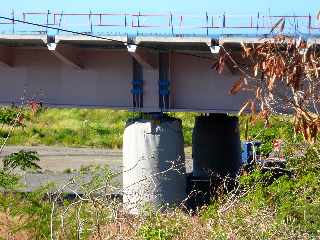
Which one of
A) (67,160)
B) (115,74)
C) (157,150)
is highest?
(115,74)

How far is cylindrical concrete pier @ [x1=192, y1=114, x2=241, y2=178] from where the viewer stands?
98.5ft

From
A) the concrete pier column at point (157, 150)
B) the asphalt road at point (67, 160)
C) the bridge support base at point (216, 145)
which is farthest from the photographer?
the asphalt road at point (67, 160)

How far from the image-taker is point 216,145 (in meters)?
30.4

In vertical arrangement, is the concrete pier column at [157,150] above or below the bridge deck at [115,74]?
below

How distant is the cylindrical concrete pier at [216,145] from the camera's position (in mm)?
30016

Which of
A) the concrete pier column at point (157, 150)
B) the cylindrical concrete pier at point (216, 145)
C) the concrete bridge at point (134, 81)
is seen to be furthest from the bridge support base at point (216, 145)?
the concrete bridge at point (134, 81)

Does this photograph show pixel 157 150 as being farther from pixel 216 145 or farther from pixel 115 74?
pixel 216 145

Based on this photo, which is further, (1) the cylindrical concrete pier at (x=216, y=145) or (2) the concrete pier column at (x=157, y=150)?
(1) the cylindrical concrete pier at (x=216, y=145)

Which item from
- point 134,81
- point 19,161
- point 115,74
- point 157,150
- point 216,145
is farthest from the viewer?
point 216,145

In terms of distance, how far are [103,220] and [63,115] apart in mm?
45175

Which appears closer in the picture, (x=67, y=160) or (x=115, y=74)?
(x=115, y=74)

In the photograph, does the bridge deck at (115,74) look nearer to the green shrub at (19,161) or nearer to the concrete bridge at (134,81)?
the concrete bridge at (134,81)

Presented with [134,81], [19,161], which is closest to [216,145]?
[134,81]

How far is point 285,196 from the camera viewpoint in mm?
13258
